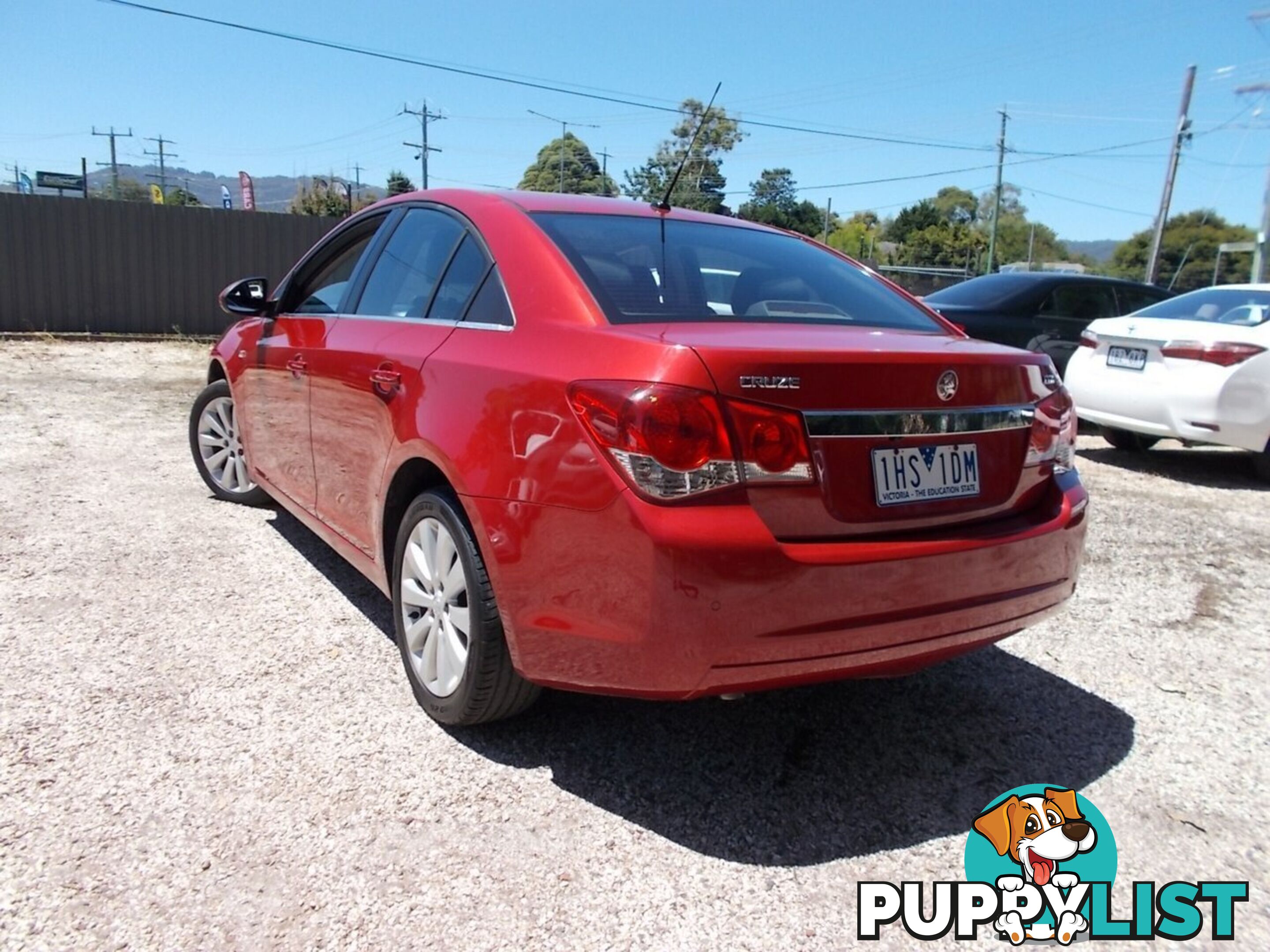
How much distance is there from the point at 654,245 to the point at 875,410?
3.29 ft

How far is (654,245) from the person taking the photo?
113 inches

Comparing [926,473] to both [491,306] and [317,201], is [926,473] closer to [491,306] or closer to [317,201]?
[491,306]

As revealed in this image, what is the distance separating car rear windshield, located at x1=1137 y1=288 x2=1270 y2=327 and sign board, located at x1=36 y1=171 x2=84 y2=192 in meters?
17.8

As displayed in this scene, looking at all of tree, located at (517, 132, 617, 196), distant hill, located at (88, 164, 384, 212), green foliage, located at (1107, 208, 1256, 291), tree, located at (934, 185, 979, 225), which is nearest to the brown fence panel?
distant hill, located at (88, 164, 384, 212)

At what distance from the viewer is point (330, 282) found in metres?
3.93

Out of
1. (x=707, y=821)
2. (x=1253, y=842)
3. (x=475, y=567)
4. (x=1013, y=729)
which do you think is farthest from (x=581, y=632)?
(x=1253, y=842)

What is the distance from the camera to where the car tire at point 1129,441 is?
313 inches

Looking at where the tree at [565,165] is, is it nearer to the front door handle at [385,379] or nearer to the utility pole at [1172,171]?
the utility pole at [1172,171]

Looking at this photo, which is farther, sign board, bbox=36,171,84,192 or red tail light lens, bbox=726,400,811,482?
sign board, bbox=36,171,84,192

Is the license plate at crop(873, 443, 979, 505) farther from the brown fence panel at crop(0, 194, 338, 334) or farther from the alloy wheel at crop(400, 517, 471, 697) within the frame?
the brown fence panel at crop(0, 194, 338, 334)

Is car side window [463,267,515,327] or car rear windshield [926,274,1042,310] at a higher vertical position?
car rear windshield [926,274,1042,310]

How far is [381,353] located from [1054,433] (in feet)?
6.83

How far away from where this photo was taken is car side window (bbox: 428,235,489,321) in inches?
110

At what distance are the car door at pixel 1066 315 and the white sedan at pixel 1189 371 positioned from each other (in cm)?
116
